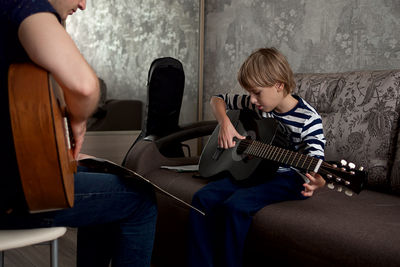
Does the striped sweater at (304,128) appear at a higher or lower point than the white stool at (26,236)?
higher

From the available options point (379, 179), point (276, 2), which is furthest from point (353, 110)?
point (276, 2)

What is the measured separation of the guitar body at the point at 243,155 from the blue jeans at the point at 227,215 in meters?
0.06

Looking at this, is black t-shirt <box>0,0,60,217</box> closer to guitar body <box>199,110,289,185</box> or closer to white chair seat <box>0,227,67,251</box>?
white chair seat <box>0,227,67,251</box>

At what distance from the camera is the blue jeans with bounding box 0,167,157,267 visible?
0.97 meters

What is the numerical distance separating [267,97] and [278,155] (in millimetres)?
286

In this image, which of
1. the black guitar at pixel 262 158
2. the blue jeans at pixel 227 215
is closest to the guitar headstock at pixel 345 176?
the black guitar at pixel 262 158

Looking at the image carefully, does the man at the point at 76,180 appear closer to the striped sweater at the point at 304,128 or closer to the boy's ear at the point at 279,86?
the striped sweater at the point at 304,128

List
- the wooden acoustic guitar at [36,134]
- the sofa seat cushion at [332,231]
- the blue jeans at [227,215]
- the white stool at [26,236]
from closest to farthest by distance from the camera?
the wooden acoustic guitar at [36,134] < the white stool at [26,236] < the sofa seat cushion at [332,231] < the blue jeans at [227,215]

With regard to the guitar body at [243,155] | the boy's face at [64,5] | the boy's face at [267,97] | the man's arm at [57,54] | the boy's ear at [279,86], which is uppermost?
the boy's face at [64,5]

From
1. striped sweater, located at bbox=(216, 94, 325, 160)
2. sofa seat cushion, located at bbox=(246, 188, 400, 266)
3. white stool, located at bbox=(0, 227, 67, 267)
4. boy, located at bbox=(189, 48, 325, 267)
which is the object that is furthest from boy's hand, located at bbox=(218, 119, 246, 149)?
white stool, located at bbox=(0, 227, 67, 267)

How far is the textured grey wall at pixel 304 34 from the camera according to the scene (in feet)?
7.20

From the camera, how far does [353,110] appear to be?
72.6 inches

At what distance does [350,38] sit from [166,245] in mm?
1483

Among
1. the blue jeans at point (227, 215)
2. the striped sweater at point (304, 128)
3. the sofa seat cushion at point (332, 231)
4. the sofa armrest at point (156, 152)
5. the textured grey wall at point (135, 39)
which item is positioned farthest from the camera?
the textured grey wall at point (135, 39)
